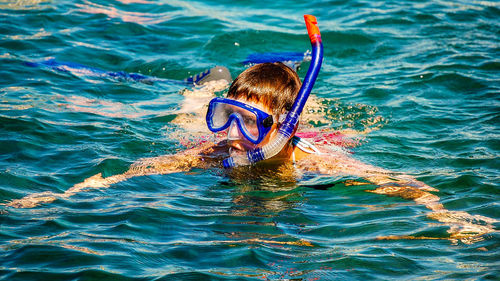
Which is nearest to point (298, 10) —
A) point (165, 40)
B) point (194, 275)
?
point (165, 40)

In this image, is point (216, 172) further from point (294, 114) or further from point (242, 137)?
point (294, 114)

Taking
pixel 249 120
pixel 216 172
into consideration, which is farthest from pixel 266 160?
pixel 249 120

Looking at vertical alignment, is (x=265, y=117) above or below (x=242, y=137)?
above

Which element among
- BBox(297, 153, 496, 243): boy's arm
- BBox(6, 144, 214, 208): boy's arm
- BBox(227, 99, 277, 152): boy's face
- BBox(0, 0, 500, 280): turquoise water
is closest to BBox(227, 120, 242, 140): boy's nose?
BBox(227, 99, 277, 152): boy's face

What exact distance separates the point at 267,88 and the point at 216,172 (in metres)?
0.79

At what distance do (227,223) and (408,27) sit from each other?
23.0 ft

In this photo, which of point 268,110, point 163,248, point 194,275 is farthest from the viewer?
point 268,110

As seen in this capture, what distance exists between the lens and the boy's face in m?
4.17

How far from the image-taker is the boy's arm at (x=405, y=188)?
11.1ft

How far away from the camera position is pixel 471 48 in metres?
8.14

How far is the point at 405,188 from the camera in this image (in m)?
4.02

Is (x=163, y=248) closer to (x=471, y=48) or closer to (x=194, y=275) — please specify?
(x=194, y=275)

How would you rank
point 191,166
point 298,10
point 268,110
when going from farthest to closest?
point 298,10
point 191,166
point 268,110

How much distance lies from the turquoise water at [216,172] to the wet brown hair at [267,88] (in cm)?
58
